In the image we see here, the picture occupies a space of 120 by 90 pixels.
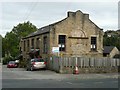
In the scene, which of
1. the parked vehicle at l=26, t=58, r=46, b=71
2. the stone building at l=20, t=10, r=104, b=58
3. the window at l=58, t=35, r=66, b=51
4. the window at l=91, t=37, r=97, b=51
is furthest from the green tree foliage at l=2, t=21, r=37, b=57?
the parked vehicle at l=26, t=58, r=46, b=71

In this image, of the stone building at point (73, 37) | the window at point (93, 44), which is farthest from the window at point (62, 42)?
the window at point (93, 44)

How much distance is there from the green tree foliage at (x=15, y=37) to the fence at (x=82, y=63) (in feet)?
179

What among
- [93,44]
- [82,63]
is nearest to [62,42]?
[93,44]

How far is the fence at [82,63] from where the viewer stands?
1280 inches

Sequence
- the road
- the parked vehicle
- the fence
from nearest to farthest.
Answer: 1. the road
2. the fence
3. the parked vehicle

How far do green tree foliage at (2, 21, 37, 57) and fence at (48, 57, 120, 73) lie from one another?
54.5 m

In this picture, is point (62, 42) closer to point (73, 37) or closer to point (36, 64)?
point (73, 37)

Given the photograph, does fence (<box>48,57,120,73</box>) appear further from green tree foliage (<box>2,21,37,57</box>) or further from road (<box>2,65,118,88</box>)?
green tree foliage (<box>2,21,37,57</box>)

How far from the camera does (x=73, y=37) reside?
40531 millimetres

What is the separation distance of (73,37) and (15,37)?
53.8m

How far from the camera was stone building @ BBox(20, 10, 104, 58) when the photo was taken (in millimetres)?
39062

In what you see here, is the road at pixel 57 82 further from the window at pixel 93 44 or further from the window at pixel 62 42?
the window at pixel 93 44

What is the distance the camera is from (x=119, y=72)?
112 feet

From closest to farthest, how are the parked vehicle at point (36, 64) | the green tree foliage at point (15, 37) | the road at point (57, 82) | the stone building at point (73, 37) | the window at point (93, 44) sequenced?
the road at point (57, 82), the parked vehicle at point (36, 64), the stone building at point (73, 37), the window at point (93, 44), the green tree foliage at point (15, 37)
